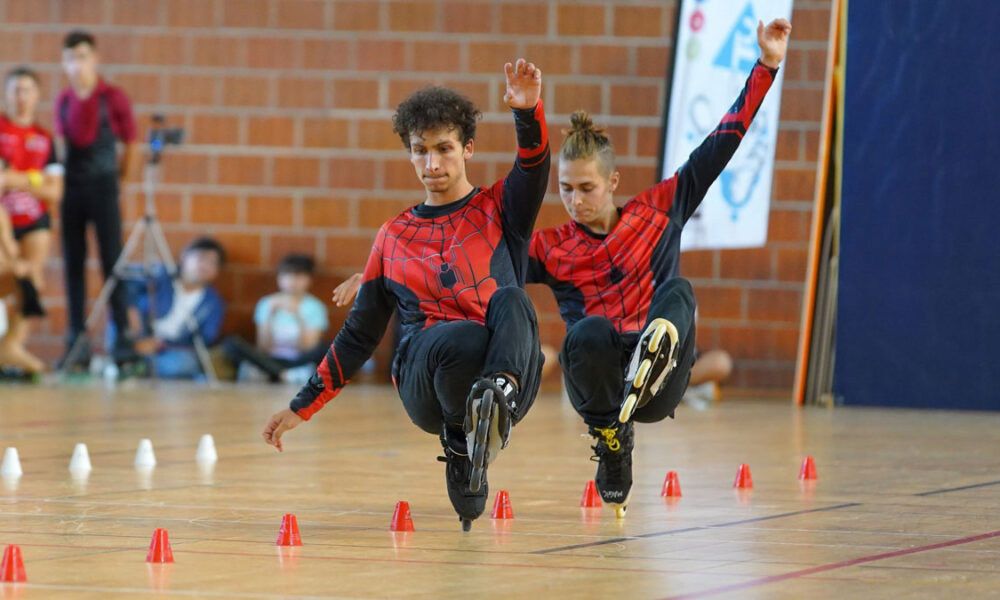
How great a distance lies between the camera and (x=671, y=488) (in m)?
4.50

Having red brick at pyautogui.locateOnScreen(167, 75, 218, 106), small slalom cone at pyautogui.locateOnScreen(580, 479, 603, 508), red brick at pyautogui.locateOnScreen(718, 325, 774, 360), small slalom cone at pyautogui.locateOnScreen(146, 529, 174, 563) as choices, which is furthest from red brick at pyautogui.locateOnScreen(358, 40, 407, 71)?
small slalom cone at pyautogui.locateOnScreen(146, 529, 174, 563)

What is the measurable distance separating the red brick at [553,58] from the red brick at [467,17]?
1.22ft

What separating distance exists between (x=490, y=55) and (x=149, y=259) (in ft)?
9.02

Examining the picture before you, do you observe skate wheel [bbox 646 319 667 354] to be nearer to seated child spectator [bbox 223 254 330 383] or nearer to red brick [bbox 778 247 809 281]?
red brick [bbox 778 247 809 281]

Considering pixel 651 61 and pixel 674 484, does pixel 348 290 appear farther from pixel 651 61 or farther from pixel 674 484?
pixel 651 61

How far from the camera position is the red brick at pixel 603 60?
1027 centimetres

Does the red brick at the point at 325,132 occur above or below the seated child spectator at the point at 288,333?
above

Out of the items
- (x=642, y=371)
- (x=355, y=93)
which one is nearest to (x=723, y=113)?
(x=355, y=93)

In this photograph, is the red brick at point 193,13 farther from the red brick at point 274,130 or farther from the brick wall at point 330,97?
the red brick at point 274,130

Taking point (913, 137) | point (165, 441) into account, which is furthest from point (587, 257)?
point (913, 137)

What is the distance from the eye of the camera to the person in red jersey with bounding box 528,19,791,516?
3971 mm

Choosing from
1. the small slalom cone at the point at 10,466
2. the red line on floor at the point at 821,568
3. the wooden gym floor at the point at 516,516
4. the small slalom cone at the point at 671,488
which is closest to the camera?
the red line on floor at the point at 821,568

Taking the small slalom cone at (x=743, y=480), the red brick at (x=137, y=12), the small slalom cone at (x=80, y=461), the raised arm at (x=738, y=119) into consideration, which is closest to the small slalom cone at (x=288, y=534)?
the raised arm at (x=738, y=119)

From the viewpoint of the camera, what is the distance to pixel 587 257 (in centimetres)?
432
